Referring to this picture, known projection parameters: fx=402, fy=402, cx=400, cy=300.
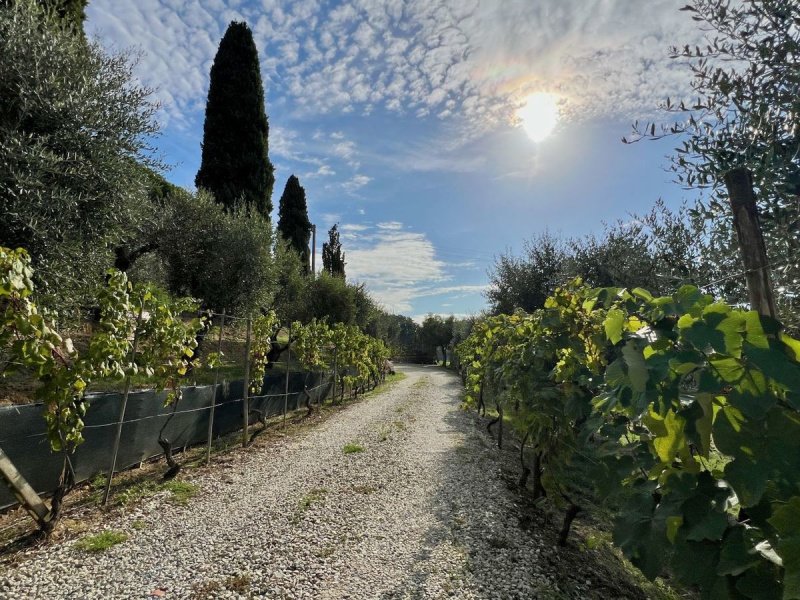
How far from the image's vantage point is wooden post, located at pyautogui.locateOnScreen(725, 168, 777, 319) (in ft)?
8.09

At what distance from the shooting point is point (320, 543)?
156 inches

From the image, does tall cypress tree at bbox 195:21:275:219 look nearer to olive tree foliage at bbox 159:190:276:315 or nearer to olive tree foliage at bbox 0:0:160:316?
olive tree foliage at bbox 159:190:276:315

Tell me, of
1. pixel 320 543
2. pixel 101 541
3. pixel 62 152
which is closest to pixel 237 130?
pixel 62 152

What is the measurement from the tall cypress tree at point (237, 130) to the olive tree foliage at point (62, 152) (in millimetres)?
9343

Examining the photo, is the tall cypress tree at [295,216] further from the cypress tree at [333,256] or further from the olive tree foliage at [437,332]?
the olive tree foliage at [437,332]

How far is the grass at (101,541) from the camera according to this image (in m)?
3.69

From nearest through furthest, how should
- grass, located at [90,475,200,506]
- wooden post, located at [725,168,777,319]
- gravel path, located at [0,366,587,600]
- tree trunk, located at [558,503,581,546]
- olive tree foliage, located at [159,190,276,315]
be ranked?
wooden post, located at [725,168,777,319]
gravel path, located at [0,366,587,600]
tree trunk, located at [558,503,581,546]
grass, located at [90,475,200,506]
olive tree foliage, located at [159,190,276,315]

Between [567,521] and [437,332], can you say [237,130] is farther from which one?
[437,332]

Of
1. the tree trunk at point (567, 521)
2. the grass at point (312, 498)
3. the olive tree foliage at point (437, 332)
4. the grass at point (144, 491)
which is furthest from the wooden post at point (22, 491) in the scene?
the olive tree foliage at point (437, 332)

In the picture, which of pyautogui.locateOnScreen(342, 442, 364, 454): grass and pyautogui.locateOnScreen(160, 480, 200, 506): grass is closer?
pyautogui.locateOnScreen(160, 480, 200, 506): grass

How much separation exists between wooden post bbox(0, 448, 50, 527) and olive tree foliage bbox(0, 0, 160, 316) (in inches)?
139

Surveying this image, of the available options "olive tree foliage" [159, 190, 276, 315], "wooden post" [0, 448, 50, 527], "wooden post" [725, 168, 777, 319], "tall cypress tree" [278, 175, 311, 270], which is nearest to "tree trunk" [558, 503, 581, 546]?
"wooden post" [725, 168, 777, 319]

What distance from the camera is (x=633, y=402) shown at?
1531 mm

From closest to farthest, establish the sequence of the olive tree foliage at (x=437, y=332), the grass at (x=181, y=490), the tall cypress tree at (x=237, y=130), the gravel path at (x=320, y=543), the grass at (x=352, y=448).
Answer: the gravel path at (x=320, y=543) → the grass at (x=181, y=490) → the grass at (x=352, y=448) → the tall cypress tree at (x=237, y=130) → the olive tree foliage at (x=437, y=332)
